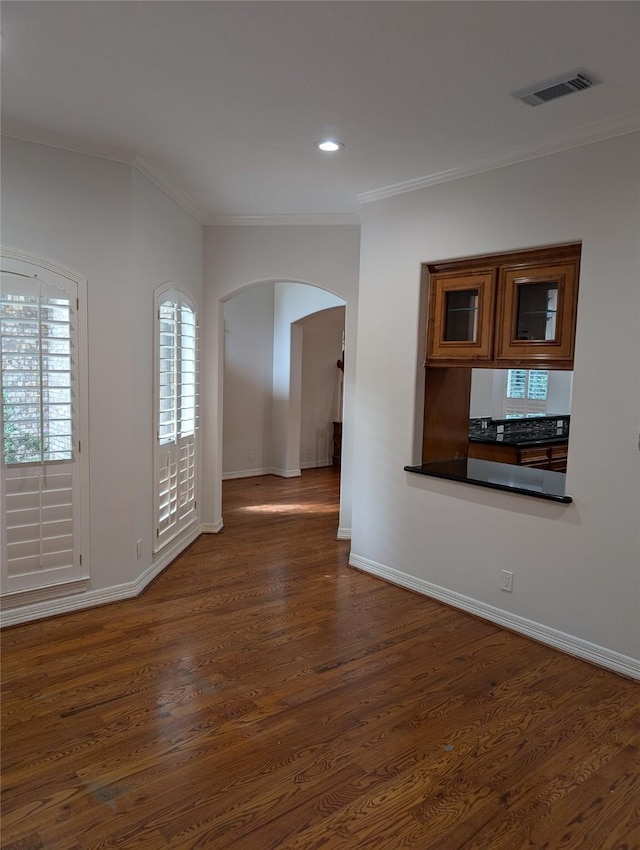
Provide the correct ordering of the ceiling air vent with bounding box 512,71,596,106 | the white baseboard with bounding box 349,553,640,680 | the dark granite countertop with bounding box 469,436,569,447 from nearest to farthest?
the ceiling air vent with bounding box 512,71,596,106 < the white baseboard with bounding box 349,553,640,680 < the dark granite countertop with bounding box 469,436,569,447

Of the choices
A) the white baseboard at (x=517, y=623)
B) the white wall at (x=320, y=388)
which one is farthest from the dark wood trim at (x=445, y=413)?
the white wall at (x=320, y=388)

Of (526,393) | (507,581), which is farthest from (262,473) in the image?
(507,581)

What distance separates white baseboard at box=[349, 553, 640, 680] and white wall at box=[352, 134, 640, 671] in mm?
17

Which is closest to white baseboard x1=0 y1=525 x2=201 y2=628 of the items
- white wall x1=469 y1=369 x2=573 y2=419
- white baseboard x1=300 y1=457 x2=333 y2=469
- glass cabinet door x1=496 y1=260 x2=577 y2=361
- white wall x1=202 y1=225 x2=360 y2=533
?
white wall x1=202 y1=225 x2=360 y2=533

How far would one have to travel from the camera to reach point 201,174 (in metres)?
4.01

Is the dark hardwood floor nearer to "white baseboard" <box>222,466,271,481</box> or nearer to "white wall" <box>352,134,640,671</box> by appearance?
"white wall" <box>352,134,640,671</box>

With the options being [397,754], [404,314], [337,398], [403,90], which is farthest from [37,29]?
[337,398]

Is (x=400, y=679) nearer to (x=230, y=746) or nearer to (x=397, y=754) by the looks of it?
(x=397, y=754)

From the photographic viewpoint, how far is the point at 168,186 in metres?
→ 4.16

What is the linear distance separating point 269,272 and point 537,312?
7.94 ft

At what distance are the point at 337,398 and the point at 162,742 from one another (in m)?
6.83

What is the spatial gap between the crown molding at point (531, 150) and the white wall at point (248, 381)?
3821mm

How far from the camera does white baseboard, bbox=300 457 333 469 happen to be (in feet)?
28.7

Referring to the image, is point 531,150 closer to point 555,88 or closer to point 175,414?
point 555,88
